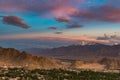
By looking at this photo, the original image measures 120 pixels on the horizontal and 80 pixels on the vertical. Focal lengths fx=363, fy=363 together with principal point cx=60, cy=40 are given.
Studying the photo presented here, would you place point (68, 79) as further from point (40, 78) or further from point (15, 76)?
point (15, 76)

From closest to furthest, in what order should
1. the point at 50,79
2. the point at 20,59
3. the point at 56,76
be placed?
the point at 50,79
the point at 56,76
the point at 20,59

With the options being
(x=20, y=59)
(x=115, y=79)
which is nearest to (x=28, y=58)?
(x=20, y=59)

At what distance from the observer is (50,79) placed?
31.5 m

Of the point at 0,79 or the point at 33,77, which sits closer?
the point at 0,79

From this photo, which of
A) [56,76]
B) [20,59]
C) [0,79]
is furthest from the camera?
[20,59]

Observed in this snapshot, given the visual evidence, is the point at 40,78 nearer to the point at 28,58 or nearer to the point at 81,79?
the point at 81,79

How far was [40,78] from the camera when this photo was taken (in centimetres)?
3178

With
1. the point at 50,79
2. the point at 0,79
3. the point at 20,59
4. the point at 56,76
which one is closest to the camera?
the point at 0,79

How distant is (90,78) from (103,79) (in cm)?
125

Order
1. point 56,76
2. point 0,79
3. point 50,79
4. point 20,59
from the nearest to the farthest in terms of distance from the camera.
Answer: point 0,79
point 50,79
point 56,76
point 20,59

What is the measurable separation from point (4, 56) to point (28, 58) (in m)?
13.2

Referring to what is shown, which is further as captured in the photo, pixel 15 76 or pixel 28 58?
pixel 28 58

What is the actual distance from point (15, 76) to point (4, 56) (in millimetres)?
169317

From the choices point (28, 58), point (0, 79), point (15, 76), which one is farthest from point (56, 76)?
point (28, 58)
